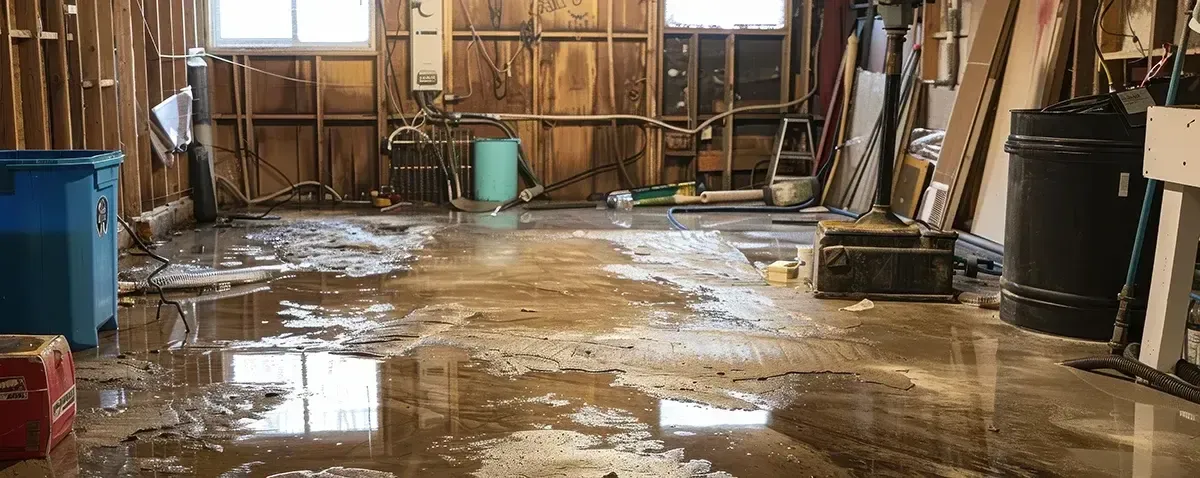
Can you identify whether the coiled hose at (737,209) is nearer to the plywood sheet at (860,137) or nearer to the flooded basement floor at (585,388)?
the plywood sheet at (860,137)

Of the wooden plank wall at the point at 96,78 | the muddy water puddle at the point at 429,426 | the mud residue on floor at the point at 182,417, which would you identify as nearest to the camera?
the muddy water puddle at the point at 429,426

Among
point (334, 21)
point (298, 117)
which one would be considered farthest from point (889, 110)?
point (298, 117)

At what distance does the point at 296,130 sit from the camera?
9.43 metres

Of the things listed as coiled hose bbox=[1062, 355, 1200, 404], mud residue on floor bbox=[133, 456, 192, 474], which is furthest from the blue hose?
mud residue on floor bbox=[133, 456, 192, 474]

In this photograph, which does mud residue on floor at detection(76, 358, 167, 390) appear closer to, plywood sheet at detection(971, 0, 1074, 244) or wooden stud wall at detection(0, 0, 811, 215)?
plywood sheet at detection(971, 0, 1074, 244)

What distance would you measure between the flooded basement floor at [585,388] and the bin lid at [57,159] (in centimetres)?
70

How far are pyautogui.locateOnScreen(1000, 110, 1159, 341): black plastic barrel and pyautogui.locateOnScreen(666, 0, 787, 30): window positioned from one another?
5.29 metres

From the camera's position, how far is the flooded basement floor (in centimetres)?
301

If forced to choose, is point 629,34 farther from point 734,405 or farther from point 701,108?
point 734,405

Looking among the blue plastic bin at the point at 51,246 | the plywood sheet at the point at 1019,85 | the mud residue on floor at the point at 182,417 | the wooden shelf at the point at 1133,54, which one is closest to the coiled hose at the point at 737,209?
the plywood sheet at the point at 1019,85

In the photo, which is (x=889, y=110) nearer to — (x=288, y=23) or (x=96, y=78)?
(x=96, y=78)

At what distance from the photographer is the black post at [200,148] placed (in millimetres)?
8055

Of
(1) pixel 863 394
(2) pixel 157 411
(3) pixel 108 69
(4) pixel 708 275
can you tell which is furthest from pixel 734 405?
(3) pixel 108 69

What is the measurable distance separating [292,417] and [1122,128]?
314cm
